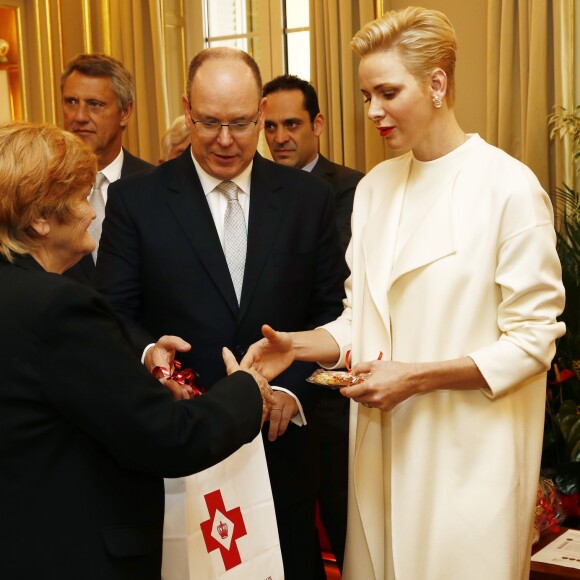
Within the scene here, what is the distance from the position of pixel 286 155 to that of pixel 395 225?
236 cm

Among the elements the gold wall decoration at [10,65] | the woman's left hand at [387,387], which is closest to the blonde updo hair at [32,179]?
the woman's left hand at [387,387]

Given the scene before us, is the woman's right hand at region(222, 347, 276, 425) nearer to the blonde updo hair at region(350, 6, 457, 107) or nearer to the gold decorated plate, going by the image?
the gold decorated plate

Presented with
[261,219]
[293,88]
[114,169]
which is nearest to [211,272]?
[261,219]

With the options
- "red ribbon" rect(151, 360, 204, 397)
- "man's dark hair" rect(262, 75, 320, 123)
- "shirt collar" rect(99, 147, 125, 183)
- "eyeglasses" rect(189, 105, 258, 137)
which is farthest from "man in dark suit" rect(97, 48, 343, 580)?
"man's dark hair" rect(262, 75, 320, 123)

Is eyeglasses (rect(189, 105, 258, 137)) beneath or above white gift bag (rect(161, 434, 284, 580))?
above

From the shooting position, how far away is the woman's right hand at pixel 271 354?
7.99ft

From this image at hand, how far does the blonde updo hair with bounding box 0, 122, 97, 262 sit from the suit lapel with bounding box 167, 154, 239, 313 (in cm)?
72

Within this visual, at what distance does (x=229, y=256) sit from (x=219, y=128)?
0.36m

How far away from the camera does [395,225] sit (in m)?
2.45

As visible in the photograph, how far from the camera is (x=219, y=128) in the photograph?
102 inches

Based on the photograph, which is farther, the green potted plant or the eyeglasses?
the green potted plant

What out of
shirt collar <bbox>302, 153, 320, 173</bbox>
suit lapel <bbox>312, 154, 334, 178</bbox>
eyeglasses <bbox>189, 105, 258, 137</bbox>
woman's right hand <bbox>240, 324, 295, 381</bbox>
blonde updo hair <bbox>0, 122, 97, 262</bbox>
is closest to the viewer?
blonde updo hair <bbox>0, 122, 97, 262</bbox>

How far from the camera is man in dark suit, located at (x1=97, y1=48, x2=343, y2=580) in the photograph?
2598 millimetres

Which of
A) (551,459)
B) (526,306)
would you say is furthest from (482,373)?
(551,459)
